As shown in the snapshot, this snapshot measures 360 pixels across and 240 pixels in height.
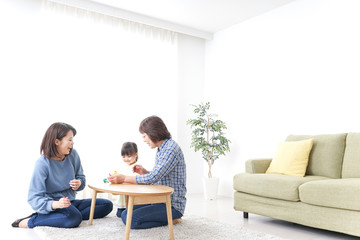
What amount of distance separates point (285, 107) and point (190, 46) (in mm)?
2139

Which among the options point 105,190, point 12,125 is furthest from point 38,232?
point 12,125

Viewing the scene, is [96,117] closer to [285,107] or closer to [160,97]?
[160,97]

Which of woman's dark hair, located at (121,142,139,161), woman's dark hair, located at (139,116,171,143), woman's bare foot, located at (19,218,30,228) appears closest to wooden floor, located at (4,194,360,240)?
woman's bare foot, located at (19,218,30,228)

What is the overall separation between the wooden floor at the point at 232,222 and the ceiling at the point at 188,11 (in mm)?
2786

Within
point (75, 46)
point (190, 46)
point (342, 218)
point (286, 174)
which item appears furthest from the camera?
point (190, 46)

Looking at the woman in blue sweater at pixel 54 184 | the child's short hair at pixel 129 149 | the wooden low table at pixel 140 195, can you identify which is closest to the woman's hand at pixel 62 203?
the woman in blue sweater at pixel 54 184

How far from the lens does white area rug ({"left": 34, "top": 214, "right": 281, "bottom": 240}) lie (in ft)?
9.02

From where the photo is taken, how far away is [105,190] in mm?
2629

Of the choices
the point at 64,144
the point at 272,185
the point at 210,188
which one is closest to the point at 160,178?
the point at 64,144

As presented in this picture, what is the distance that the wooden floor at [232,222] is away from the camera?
2.98 meters

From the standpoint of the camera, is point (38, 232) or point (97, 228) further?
point (97, 228)

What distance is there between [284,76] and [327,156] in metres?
1.50

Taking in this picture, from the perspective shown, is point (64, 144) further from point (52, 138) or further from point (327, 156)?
point (327, 156)

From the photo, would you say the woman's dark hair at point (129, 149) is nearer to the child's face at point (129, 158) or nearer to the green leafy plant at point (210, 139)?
the child's face at point (129, 158)
